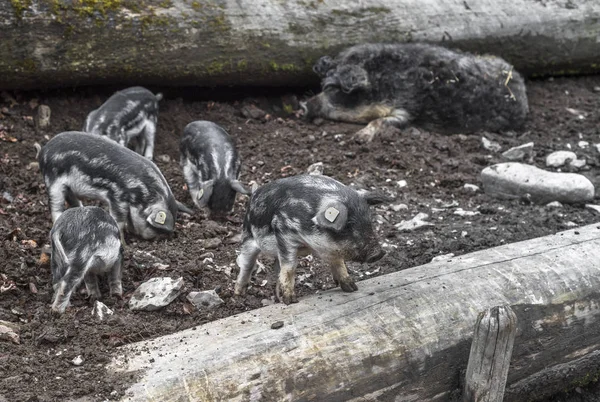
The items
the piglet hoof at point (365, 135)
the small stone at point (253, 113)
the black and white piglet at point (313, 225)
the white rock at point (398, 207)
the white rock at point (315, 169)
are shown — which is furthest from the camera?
the small stone at point (253, 113)

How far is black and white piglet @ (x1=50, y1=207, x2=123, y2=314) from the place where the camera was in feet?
17.0

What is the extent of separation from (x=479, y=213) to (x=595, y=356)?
1.96 m

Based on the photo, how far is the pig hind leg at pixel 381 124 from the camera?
855cm

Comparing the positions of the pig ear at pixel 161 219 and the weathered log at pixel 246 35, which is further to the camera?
the weathered log at pixel 246 35

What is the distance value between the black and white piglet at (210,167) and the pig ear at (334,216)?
1.91 meters

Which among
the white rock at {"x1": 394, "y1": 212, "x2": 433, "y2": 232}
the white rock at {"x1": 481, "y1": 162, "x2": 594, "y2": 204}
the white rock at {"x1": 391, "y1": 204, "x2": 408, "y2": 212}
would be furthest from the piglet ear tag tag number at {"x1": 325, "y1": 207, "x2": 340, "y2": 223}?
the white rock at {"x1": 481, "y1": 162, "x2": 594, "y2": 204}

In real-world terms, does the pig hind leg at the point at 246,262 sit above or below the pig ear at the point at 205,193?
above

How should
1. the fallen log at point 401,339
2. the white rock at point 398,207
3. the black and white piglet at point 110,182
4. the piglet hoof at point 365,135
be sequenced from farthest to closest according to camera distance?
the piglet hoof at point 365,135
the white rock at point 398,207
the black and white piglet at point 110,182
the fallen log at point 401,339

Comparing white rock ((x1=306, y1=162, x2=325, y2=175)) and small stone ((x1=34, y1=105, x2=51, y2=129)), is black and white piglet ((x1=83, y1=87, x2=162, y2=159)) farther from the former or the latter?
white rock ((x1=306, y1=162, x2=325, y2=175))

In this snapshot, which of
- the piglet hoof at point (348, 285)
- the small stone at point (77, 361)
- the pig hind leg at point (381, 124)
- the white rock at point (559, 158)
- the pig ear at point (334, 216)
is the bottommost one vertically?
the pig hind leg at point (381, 124)

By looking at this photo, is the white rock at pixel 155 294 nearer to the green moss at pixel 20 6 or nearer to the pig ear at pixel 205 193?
the pig ear at pixel 205 193

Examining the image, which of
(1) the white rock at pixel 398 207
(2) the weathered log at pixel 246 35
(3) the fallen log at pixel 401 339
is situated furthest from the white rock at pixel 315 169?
→ (3) the fallen log at pixel 401 339

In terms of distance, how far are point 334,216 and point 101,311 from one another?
152 cm

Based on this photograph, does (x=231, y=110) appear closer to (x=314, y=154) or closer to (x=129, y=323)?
(x=314, y=154)
